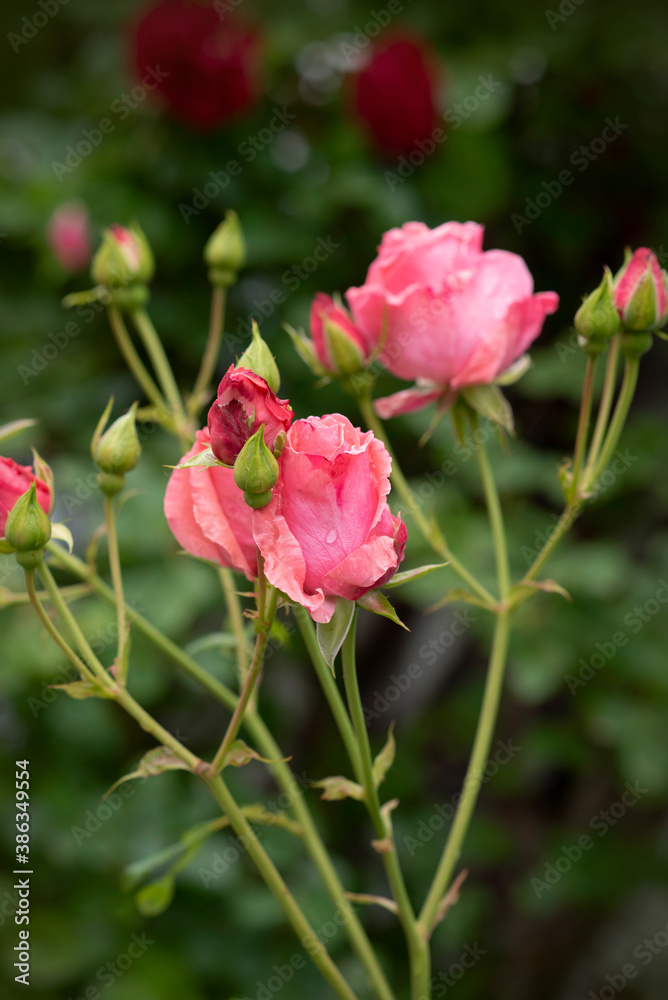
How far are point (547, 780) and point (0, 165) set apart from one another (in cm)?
182

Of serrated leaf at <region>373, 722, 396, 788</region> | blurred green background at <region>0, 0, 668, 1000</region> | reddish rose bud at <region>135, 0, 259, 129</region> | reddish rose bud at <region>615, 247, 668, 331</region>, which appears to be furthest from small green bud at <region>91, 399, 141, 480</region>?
reddish rose bud at <region>135, 0, 259, 129</region>

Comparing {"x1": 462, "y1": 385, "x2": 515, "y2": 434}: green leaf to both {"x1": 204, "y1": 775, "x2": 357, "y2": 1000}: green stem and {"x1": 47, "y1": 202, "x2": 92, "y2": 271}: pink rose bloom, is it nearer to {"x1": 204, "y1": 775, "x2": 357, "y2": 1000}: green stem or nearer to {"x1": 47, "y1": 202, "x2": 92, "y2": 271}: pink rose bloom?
{"x1": 204, "y1": 775, "x2": 357, "y2": 1000}: green stem

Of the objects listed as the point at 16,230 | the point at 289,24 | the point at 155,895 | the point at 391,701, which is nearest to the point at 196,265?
the point at 16,230

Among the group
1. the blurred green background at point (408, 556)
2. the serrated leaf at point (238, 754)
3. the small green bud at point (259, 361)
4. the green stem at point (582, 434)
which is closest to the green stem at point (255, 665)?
the serrated leaf at point (238, 754)

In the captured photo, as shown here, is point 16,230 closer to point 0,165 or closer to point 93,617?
point 0,165

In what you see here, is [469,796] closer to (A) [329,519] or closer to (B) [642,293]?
(A) [329,519]

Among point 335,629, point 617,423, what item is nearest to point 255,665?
point 335,629

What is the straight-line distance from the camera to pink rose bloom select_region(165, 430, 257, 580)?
0.53m

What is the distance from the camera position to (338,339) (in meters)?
0.73

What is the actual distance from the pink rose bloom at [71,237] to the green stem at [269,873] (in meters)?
1.37

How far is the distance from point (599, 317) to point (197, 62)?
4.42 feet

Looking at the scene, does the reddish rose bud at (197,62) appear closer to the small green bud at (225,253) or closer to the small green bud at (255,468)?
the small green bud at (225,253)

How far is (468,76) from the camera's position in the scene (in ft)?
5.95

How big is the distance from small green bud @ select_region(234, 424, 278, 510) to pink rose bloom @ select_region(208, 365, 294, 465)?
0.01 m
